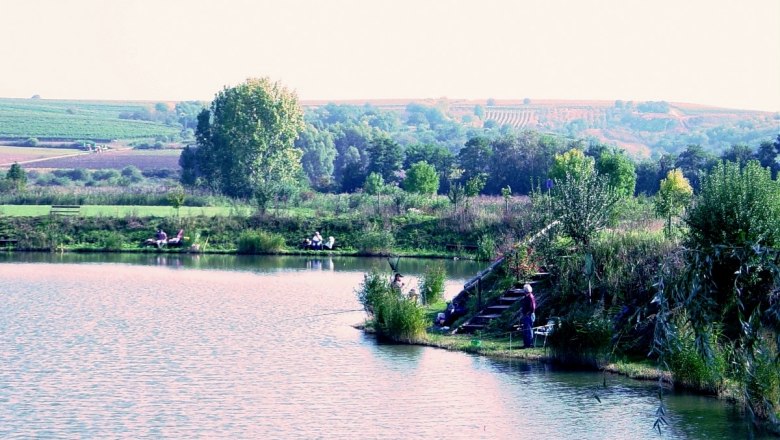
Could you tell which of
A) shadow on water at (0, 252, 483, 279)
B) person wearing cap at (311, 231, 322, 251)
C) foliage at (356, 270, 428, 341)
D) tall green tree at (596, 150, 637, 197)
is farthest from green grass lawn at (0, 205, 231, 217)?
foliage at (356, 270, 428, 341)

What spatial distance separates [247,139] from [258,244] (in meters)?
34.1

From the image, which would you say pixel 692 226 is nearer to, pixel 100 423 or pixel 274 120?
pixel 100 423

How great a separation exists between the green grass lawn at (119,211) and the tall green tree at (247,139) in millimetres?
17800

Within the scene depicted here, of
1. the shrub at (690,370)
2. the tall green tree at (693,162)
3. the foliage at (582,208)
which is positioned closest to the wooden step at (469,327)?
the foliage at (582,208)

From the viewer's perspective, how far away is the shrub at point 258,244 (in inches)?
2362

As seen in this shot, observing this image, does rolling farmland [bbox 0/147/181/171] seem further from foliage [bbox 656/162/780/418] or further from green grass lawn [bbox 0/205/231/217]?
foliage [bbox 656/162/780/418]

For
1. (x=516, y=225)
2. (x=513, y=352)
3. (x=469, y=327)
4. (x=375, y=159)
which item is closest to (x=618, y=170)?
(x=516, y=225)

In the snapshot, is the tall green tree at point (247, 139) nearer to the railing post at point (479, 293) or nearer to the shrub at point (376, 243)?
the shrub at point (376, 243)

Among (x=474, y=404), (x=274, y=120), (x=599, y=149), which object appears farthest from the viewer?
(x=599, y=149)

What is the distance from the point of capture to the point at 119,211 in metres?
68.2

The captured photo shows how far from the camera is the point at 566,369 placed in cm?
2653

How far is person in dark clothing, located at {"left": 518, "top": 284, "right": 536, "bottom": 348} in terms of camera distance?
2817 centimetres

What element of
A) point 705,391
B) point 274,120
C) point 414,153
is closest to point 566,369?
point 705,391

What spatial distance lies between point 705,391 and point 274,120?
2898 inches
